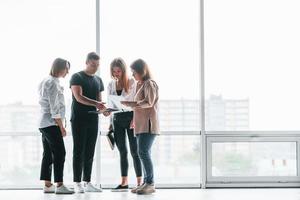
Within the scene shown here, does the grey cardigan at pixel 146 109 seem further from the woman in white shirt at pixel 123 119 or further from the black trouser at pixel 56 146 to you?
the black trouser at pixel 56 146

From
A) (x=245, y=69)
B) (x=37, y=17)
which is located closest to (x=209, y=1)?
(x=245, y=69)

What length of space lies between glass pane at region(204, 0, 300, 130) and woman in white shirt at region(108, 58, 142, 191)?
3.32 ft

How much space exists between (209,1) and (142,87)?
1.42 metres

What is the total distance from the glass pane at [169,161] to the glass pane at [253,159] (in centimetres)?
23

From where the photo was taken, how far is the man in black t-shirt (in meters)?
5.54

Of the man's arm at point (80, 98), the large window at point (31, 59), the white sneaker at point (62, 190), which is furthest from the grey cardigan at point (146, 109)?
the large window at point (31, 59)

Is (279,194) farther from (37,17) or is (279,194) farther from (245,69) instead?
(37,17)

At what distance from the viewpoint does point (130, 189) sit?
233 inches

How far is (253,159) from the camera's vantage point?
6.28 metres

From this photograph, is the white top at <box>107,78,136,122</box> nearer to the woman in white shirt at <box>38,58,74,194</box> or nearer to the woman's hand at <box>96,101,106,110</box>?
the woman's hand at <box>96,101,106,110</box>

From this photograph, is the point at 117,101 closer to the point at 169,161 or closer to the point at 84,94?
the point at 84,94

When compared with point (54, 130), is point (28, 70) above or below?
above

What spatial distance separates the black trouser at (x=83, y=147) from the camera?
218 inches

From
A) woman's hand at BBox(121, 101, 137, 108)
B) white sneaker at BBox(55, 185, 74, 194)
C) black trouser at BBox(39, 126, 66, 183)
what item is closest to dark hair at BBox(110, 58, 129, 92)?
woman's hand at BBox(121, 101, 137, 108)
